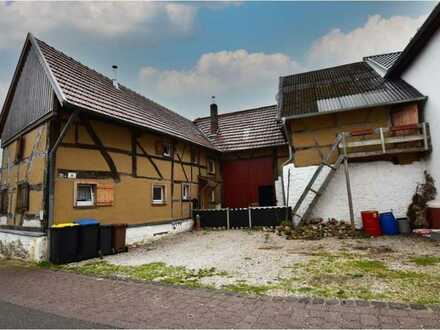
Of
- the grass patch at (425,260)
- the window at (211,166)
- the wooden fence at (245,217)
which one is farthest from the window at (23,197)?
the grass patch at (425,260)

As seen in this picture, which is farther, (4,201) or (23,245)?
(4,201)

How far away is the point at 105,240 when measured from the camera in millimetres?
8016

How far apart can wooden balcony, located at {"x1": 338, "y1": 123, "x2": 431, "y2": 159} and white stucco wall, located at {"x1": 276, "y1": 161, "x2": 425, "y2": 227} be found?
67cm

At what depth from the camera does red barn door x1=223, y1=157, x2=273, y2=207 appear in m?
16.0

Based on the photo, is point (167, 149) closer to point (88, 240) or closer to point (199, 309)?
point (88, 240)

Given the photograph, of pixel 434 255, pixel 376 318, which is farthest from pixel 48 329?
pixel 434 255

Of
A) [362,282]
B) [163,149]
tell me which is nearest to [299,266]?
[362,282]

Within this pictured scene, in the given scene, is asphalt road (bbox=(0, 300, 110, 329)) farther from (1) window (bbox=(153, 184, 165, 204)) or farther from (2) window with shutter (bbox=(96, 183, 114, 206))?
(1) window (bbox=(153, 184, 165, 204))

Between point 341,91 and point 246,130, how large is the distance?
21.7ft

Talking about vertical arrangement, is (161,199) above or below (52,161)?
below

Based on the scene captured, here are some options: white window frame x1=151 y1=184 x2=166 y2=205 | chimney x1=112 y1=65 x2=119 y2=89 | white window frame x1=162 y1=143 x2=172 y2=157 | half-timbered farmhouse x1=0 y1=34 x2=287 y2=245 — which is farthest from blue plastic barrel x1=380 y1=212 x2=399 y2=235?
chimney x1=112 y1=65 x2=119 y2=89

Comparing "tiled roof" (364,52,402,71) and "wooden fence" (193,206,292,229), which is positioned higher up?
Result: "tiled roof" (364,52,402,71)

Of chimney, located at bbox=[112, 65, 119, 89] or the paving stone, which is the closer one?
the paving stone

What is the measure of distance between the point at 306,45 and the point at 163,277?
1246 cm
